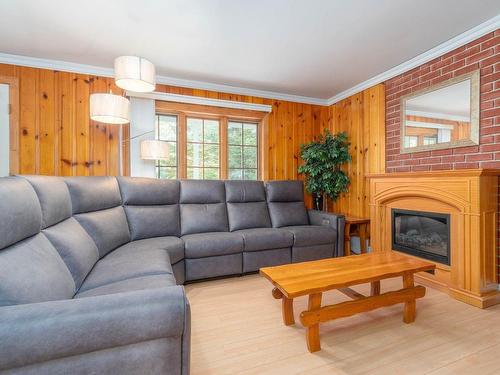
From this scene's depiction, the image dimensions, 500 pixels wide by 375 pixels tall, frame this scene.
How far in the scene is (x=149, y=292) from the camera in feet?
3.22

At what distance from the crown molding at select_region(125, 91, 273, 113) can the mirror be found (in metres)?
1.83

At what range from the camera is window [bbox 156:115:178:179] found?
337 centimetres

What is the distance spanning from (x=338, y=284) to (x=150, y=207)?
81.7 inches

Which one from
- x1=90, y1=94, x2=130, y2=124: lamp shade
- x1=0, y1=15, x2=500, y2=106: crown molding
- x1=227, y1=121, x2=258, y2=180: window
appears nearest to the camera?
x1=90, y1=94, x2=130, y2=124: lamp shade

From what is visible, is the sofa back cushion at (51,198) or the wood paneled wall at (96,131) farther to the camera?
the wood paneled wall at (96,131)

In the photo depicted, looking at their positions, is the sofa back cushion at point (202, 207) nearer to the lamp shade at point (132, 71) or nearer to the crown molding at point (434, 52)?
the lamp shade at point (132, 71)

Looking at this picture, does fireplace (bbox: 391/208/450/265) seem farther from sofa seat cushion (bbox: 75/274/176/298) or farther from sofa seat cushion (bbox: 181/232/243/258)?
sofa seat cushion (bbox: 75/274/176/298)

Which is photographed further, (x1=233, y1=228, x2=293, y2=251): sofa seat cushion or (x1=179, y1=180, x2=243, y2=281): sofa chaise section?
(x1=233, y1=228, x2=293, y2=251): sofa seat cushion

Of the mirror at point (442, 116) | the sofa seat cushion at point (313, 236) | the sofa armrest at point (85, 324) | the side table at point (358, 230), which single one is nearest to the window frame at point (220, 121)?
the sofa seat cushion at point (313, 236)

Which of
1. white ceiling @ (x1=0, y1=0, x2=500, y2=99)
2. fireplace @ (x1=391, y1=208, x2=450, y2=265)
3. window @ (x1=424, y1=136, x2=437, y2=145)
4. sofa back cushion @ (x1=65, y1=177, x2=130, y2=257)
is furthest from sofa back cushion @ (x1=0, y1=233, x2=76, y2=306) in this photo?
window @ (x1=424, y1=136, x2=437, y2=145)

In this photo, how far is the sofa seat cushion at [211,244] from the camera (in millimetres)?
2445

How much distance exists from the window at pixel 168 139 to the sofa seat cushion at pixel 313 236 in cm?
183

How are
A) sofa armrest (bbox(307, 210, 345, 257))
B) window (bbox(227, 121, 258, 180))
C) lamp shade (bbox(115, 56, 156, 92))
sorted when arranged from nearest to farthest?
lamp shade (bbox(115, 56, 156, 92)) < sofa armrest (bbox(307, 210, 345, 257)) < window (bbox(227, 121, 258, 180))

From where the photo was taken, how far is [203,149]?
355 cm
